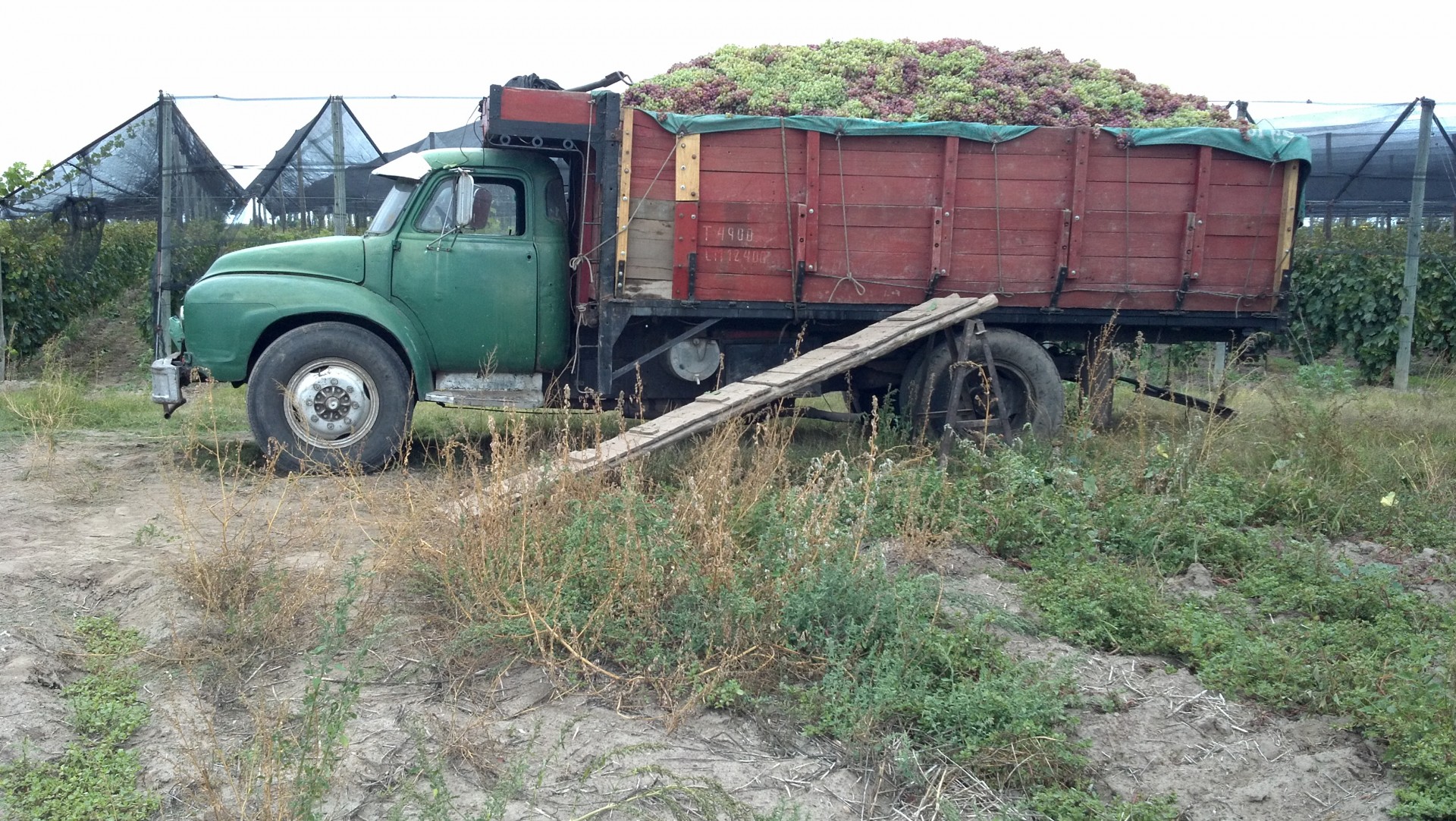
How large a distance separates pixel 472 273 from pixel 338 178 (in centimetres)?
423

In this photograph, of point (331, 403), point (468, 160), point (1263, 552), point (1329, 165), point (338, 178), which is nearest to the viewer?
point (1263, 552)

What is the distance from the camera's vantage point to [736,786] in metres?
3.32

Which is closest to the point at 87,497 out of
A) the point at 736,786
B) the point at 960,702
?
the point at 736,786

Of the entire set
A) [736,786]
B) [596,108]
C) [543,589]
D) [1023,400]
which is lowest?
[736,786]

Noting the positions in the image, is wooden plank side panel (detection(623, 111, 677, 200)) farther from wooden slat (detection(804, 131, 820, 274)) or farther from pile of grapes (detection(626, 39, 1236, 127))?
wooden slat (detection(804, 131, 820, 274))

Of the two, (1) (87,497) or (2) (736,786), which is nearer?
(2) (736,786)

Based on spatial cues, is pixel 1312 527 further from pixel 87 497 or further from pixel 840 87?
pixel 87 497

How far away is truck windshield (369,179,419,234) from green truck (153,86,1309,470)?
23mm

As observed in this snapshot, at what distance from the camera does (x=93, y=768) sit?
330cm

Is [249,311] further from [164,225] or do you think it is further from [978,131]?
[978,131]

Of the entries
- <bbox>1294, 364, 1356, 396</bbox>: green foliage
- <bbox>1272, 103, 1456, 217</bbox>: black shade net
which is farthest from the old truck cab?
<bbox>1272, 103, 1456, 217</bbox>: black shade net

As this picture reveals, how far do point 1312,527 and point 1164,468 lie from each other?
32.0 inches

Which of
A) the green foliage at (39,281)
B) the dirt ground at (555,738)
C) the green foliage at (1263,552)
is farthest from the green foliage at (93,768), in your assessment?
the green foliage at (39,281)

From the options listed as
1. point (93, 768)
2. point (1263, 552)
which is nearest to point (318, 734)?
point (93, 768)
